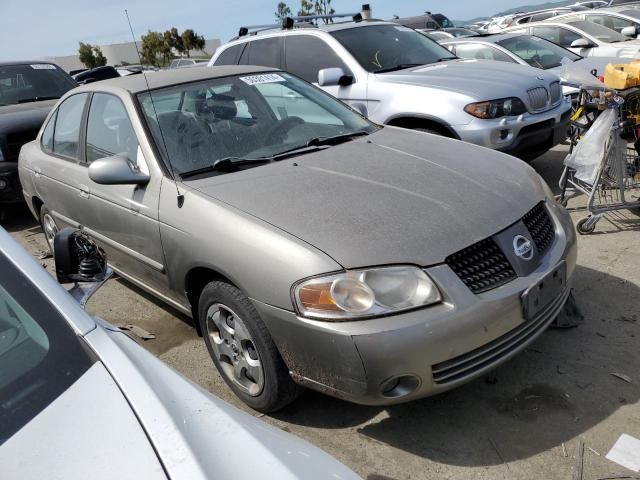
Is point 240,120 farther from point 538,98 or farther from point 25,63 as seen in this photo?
point 25,63

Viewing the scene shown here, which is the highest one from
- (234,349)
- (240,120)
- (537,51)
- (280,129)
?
(240,120)

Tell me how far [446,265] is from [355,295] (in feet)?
1.35

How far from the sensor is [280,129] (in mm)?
3570

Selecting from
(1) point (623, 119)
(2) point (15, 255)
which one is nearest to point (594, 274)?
(1) point (623, 119)

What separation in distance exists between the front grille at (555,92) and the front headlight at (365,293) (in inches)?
166

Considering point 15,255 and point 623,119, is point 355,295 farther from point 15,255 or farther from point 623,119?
point 623,119

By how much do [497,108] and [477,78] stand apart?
50 cm

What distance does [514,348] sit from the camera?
2.50 meters

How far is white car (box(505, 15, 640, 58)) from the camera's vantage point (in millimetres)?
9500

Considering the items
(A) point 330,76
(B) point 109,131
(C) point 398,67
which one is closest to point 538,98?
(C) point 398,67

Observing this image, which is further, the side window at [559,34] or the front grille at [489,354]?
the side window at [559,34]

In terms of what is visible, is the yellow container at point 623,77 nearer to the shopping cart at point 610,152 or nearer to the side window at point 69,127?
the shopping cart at point 610,152

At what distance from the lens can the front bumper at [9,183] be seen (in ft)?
21.3

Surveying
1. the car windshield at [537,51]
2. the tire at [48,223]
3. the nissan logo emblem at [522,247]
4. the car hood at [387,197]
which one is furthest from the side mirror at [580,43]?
the tire at [48,223]
